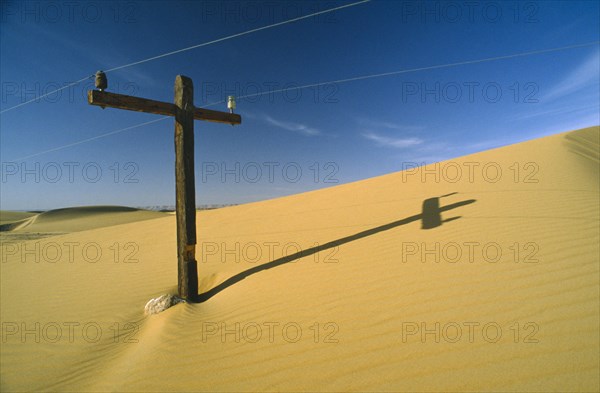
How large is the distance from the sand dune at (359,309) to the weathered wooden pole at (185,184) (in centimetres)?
50

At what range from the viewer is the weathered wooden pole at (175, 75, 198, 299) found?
4.06m

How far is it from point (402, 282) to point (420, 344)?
105 centimetres

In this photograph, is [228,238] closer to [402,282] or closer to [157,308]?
[157,308]

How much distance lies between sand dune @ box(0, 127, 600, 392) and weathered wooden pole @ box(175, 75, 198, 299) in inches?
19.6

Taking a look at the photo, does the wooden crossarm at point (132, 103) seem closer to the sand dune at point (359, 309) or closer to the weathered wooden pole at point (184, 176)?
the weathered wooden pole at point (184, 176)

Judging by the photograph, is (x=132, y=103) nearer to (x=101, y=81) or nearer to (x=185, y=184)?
(x=101, y=81)

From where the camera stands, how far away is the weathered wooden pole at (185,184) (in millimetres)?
4062

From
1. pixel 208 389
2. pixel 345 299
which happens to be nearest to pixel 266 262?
pixel 345 299

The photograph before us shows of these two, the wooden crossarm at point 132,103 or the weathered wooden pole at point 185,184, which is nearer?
the wooden crossarm at point 132,103

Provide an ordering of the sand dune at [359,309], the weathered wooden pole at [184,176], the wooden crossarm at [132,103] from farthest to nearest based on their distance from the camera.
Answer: the weathered wooden pole at [184,176] < the wooden crossarm at [132,103] < the sand dune at [359,309]

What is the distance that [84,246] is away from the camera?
9.44m

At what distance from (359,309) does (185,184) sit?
297cm

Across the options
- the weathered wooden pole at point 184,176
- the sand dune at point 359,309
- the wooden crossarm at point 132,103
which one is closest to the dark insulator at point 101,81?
the wooden crossarm at point 132,103

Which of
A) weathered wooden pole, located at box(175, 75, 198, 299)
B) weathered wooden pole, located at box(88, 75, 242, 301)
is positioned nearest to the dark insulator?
weathered wooden pole, located at box(88, 75, 242, 301)
